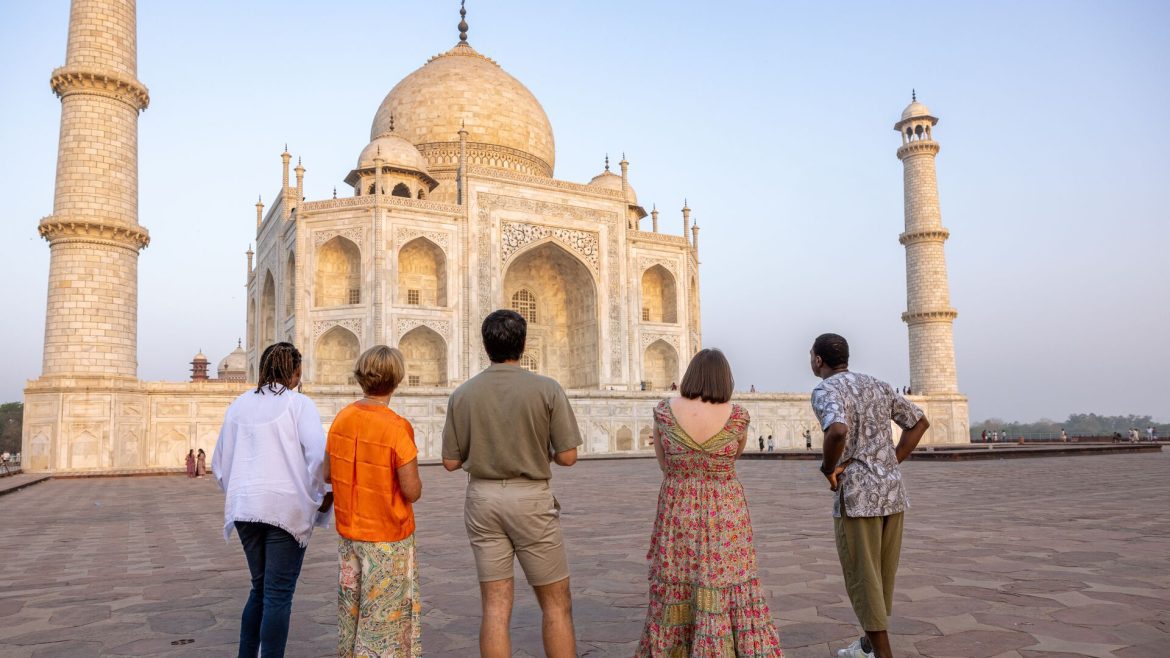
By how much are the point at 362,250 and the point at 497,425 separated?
23.3 meters

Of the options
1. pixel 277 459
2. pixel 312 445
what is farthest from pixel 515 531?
pixel 277 459

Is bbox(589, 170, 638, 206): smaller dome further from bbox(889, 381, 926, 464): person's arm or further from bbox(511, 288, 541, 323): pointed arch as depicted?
bbox(889, 381, 926, 464): person's arm

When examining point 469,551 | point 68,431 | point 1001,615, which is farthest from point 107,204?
point 1001,615

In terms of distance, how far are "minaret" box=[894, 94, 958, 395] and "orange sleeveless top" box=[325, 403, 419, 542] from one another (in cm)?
3047

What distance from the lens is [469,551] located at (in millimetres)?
5758

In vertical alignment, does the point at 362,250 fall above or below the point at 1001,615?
above

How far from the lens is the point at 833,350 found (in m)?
3.26

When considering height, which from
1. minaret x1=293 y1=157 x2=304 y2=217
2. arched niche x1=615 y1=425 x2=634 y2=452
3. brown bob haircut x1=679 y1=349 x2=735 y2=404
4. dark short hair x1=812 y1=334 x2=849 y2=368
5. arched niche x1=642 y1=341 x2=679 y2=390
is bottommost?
arched niche x1=615 y1=425 x2=634 y2=452

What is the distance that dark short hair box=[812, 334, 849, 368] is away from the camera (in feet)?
10.7

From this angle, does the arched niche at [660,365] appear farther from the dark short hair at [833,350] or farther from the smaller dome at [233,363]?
the dark short hair at [833,350]

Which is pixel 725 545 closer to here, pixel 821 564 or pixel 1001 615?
pixel 1001 615

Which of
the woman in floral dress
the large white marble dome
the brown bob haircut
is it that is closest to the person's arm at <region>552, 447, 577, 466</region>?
the woman in floral dress

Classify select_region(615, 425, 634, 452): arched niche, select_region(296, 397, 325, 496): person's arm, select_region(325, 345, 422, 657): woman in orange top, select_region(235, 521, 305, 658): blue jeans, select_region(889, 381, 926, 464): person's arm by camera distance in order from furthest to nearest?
select_region(615, 425, 634, 452): arched niche
select_region(889, 381, 926, 464): person's arm
select_region(296, 397, 325, 496): person's arm
select_region(235, 521, 305, 658): blue jeans
select_region(325, 345, 422, 657): woman in orange top

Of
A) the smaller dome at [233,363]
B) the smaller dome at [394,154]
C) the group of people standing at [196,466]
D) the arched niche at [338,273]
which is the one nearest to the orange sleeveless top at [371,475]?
the group of people standing at [196,466]
